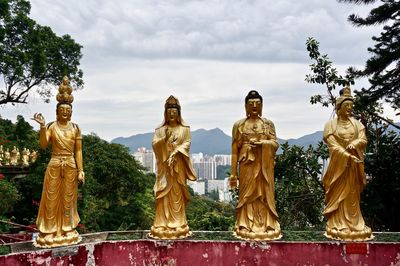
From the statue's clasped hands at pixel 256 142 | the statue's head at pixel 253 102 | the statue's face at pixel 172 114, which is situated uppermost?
the statue's head at pixel 253 102

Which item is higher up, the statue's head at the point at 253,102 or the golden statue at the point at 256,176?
the statue's head at the point at 253,102

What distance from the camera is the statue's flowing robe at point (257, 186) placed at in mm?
6531

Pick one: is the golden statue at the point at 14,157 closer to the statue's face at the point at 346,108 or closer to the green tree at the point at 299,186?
the green tree at the point at 299,186

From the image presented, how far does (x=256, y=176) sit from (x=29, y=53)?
39.6ft

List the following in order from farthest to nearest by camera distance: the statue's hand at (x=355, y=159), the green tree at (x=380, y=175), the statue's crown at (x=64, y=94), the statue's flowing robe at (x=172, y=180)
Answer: the green tree at (x=380, y=175) → the statue's flowing robe at (x=172, y=180) → the statue's crown at (x=64, y=94) → the statue's hand at (x=355, y=159)

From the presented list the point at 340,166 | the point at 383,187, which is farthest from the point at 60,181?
the point at 383,187

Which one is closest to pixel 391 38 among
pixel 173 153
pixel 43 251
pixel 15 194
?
pixel 173 153

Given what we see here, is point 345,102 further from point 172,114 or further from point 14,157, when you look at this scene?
point 14,157

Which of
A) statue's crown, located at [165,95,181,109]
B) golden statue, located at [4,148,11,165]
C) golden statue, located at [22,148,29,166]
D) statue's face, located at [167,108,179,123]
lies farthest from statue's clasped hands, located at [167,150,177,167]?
golden statue, located at [4,148,11,165]

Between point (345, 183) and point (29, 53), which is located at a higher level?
point (29, 53)

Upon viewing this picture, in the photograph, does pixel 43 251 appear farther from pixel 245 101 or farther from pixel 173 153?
pixel 245 101

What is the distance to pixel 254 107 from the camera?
661 centimetres

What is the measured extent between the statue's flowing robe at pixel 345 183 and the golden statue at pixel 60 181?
397 centimetres

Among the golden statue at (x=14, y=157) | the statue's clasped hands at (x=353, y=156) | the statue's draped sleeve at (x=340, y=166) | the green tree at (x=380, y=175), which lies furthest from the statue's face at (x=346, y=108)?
the golden statue at (x=14, y=157)
